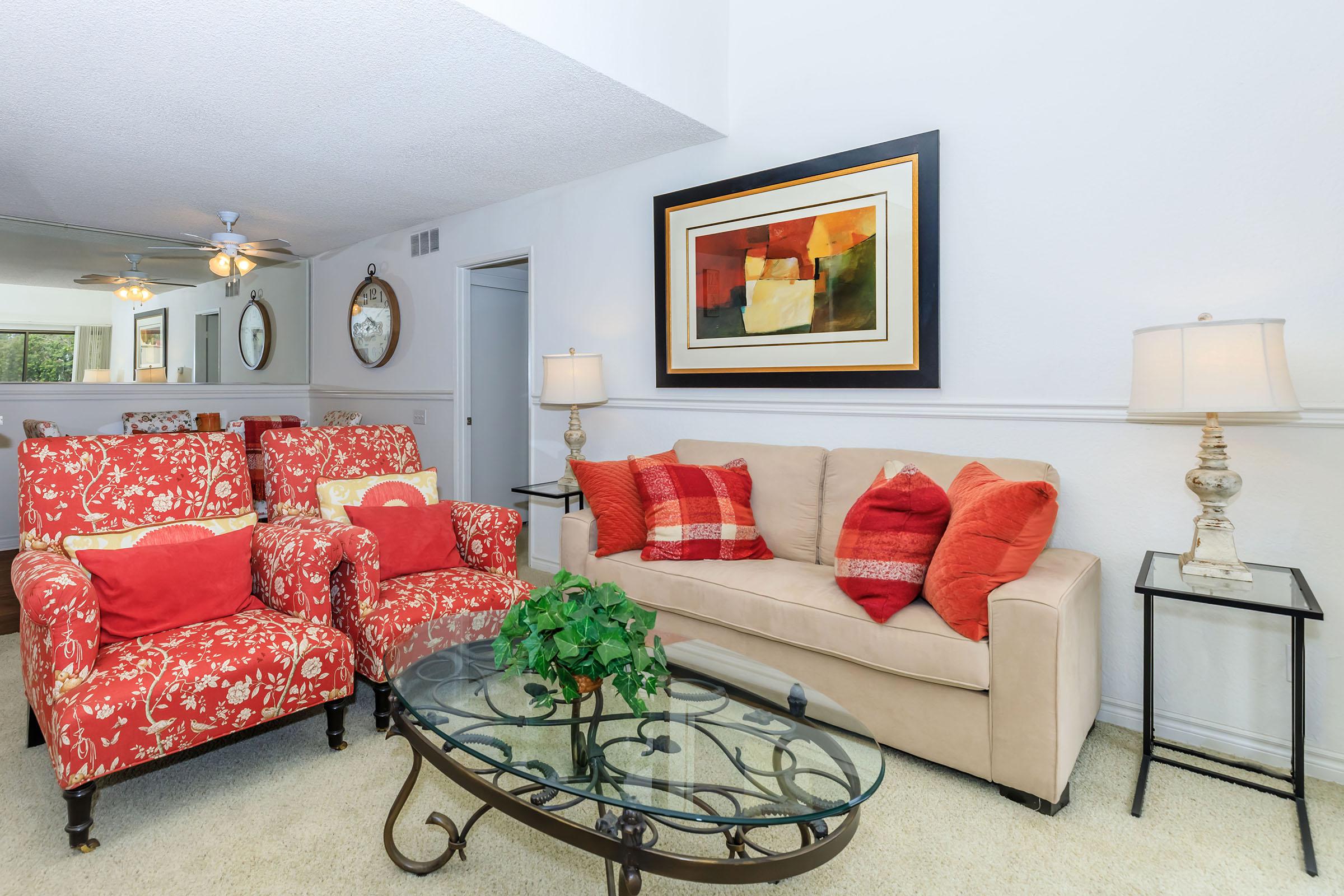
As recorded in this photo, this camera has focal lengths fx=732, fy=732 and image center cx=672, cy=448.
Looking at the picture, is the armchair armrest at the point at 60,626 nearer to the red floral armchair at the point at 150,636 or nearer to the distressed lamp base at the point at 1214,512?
the red floral armchair at the point at 150,636

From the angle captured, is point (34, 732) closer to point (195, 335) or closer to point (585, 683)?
point (585, 683)

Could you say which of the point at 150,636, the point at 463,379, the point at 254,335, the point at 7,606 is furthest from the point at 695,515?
the point at 254,335

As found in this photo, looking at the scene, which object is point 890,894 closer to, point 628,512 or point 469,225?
point 628,512

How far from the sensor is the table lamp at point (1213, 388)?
187 centimetres

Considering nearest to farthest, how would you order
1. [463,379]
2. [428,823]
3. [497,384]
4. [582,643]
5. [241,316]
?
[582,643] < [428,823] < [463,379] < [497,384] < [241,316]

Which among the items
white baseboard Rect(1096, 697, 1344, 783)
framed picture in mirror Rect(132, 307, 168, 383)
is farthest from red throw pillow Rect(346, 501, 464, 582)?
framed picture in mirror Rect(132, 307, 168, 383)

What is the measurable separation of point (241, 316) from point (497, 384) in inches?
104

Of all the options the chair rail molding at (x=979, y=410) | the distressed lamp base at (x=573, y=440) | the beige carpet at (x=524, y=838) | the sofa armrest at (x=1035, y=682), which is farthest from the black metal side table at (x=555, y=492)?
the sofa armrest at (x=1035, y=682)

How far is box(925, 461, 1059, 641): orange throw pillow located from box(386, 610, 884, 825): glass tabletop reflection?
1.99ft

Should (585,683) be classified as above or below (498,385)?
below

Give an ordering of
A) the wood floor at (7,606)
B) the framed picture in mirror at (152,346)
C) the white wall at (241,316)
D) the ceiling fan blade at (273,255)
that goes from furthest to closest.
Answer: the white wall at (241,316) < the framed picture in mirror at (152,346) < the ceiling fan blade at (273,255) < the wood floor at (7,606)

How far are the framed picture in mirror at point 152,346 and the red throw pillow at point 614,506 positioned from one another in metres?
4.92

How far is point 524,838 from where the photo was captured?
183 cm

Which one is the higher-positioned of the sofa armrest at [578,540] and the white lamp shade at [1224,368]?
the white lamp shade at [1224,368]
